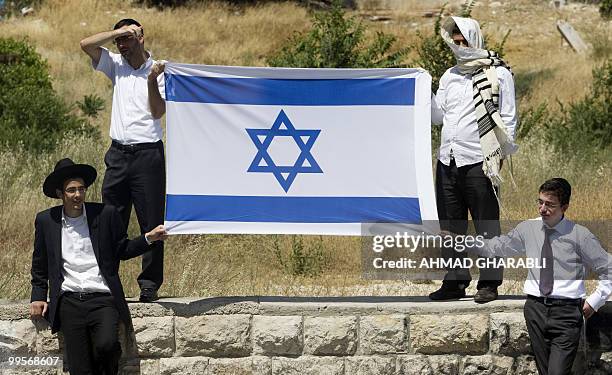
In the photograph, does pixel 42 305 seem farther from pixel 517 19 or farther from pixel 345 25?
pixel 517 19

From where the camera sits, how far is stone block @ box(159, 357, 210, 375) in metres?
6.98

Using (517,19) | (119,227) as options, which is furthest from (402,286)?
(517,19)

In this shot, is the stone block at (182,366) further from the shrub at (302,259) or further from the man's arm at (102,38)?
the shrub at (302,259)

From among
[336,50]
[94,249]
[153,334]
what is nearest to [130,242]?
[94,249]

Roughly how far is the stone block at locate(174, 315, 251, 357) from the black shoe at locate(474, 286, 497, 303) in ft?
5.21

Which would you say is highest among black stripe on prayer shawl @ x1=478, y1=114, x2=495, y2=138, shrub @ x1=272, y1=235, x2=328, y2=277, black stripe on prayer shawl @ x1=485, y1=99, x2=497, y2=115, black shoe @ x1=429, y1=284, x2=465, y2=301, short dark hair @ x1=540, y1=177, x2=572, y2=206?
black stripe on prayer shawl @ x1=485, y1=99, x2=497, y2=115

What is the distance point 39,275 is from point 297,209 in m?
1.80

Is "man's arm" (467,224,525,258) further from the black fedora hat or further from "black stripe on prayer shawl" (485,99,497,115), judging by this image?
the black fedora hat

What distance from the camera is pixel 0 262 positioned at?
361 inches

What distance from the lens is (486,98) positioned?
6895 millimetres

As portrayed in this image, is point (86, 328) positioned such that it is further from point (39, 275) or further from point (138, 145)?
→ point (138, 145)

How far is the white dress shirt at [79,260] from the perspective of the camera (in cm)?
652

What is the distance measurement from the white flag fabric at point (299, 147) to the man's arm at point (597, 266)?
1.13 metres

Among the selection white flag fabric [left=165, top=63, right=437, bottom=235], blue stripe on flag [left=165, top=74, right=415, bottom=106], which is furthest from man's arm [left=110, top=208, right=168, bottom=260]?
blue stripe on flag [left=165, top=74, right=415, bottom=106]
